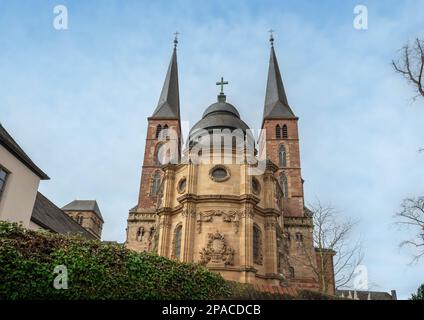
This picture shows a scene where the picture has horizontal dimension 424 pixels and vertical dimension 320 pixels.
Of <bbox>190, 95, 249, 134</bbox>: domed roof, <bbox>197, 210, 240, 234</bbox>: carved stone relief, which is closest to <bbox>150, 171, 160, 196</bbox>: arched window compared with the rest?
<bbox>190, 95, 249, 134</bbox>: domed roof

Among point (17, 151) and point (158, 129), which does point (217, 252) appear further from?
point (158, 129)

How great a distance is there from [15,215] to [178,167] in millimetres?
15039

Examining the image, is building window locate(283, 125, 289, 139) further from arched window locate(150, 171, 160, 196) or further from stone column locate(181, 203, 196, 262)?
stone column locate(181, 203, 196, 262)

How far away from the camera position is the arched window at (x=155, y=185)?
150 ft

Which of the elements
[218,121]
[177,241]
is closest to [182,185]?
[177,241]

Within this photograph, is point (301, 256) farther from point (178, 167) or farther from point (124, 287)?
point (124, 287)

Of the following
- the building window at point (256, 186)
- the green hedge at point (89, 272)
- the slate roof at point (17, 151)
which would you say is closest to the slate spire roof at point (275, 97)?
the building window at point (256, 186)

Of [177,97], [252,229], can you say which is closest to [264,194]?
[252,229]

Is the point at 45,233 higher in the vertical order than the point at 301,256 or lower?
lower

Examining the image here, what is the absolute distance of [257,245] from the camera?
84.8 feet

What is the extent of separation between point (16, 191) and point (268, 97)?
45.7 metres

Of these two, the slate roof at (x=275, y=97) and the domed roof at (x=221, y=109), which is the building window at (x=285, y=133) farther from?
the domed roof at (x=221, y=109)
